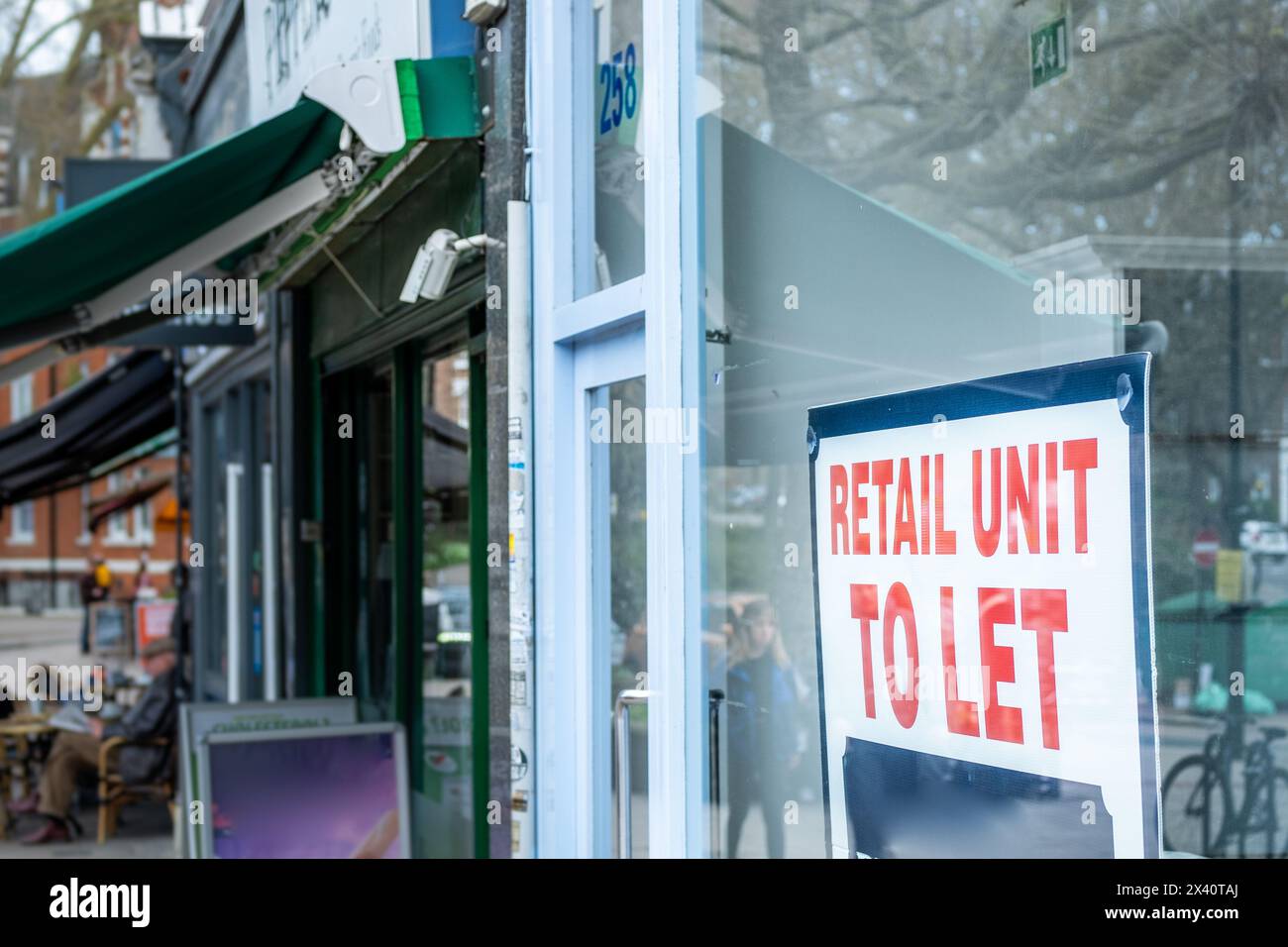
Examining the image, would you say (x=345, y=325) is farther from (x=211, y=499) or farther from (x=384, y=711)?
(x=211, y=499)

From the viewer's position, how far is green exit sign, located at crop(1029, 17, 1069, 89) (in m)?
2.54

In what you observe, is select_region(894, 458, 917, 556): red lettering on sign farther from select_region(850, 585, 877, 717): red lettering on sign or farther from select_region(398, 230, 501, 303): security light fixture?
select_region(398, 230, 501, 303): security light fixture

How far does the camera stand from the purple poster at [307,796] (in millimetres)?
5227

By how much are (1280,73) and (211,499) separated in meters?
10.4

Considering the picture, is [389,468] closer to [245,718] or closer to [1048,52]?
[245,718]

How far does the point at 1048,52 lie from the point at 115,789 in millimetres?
8382

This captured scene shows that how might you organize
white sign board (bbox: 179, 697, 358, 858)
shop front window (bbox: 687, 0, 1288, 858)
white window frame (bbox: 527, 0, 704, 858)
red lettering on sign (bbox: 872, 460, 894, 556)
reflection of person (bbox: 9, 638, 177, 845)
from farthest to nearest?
1. reflection of person (bbox: 9, 638, 177, 845)
2. white sign board (bbox: 179, 697, 358, 858)
3. white window frame (bbox: 527, 0, 704, 858)
4. red lettering on sign (bbox: 872, 460, 894, 556)
5. shop front window (bbox: 687, 0, 1288, 858)

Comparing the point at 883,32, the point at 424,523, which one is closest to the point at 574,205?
the point at 883,32

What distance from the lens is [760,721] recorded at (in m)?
3.22

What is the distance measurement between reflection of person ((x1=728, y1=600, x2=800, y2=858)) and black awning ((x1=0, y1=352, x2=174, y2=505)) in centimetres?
1003

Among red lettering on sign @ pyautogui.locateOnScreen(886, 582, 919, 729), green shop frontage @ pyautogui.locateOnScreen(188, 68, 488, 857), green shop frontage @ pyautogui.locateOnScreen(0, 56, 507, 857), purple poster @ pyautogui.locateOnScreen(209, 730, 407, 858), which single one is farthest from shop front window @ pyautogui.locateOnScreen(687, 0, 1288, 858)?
purple poster @ pyautogui.locateOnScreen(209, 730, 407, 858)

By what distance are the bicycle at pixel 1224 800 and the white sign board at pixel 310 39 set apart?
10.8 feet

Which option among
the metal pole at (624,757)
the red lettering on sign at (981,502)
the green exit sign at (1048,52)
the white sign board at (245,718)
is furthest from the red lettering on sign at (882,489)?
the white sign board at (245,718)
